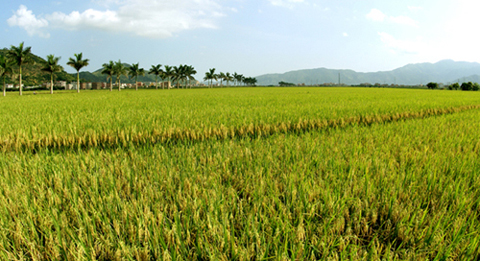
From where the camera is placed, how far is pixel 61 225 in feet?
3.54

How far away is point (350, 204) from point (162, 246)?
1068 millimetres

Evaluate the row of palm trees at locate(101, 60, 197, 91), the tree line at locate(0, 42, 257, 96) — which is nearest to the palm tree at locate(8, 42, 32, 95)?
the tree line at locate(0, 42, 257, 96)

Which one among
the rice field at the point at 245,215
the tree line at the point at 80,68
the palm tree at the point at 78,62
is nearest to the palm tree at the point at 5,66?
the tree line at the point at 80,68

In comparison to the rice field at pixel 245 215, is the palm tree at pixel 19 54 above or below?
above

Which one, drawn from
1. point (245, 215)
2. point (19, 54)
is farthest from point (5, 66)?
point (245, 215)

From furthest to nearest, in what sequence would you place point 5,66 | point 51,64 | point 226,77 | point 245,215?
1. point 226,77
2. point 51,64
3. point 5,66
4. point 245,215

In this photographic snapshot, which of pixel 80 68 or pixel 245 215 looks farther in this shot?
pixel 80 68

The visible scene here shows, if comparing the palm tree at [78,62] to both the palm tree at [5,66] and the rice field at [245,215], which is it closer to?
the palm tree at [5,66]

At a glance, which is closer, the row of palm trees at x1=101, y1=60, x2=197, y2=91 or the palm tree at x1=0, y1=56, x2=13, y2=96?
the palm tree at x1=0, y1=56, x2=13, y2=96

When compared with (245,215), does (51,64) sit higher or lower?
higher

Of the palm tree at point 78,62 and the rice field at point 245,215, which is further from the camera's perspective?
the palm tree at point 78,62

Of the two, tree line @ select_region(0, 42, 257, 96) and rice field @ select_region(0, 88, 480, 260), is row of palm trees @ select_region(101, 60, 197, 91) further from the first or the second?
rice field @ select_region(0, 88, 480, 260)

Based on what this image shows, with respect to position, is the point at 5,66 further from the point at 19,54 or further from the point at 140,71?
the point at 140,71

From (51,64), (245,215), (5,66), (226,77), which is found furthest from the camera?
(226,77)
